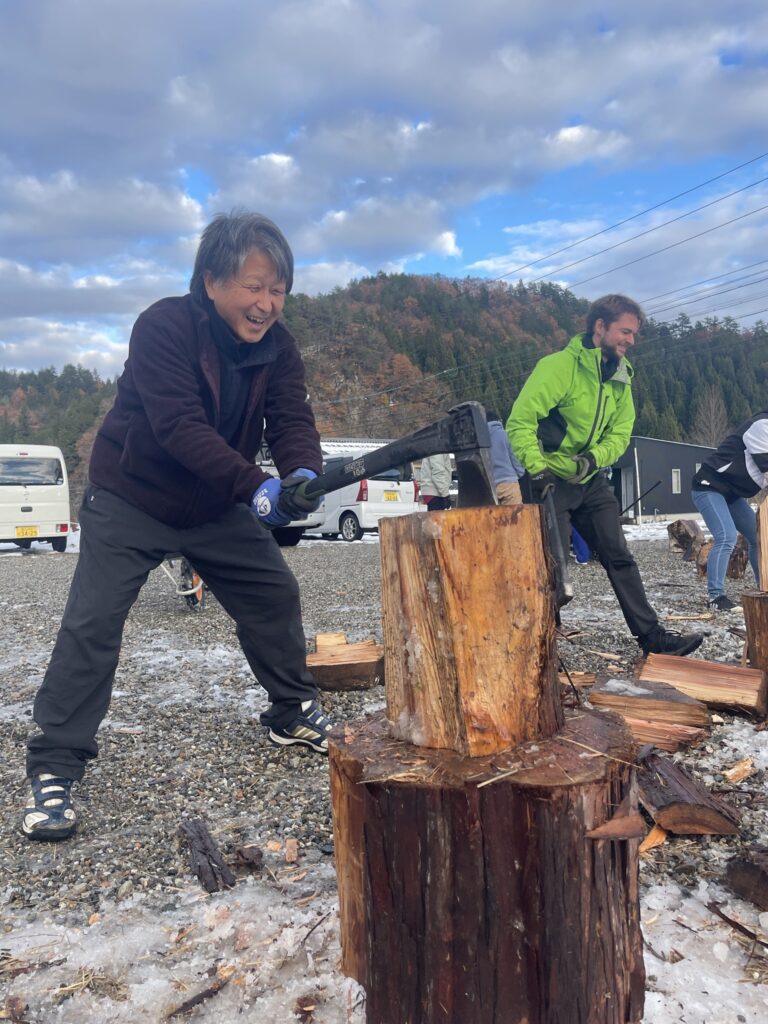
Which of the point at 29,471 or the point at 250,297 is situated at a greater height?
the point at 29,471

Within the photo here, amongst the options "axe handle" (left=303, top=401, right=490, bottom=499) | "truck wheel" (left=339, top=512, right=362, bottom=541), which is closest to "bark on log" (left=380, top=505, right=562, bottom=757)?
"axe handle" (left=303, top=401, right=490, bottom=499)

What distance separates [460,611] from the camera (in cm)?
150

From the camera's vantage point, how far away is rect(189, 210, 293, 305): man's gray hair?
248cm

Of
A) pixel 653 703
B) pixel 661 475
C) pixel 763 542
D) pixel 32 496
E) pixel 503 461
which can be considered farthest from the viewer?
pixel 661 475

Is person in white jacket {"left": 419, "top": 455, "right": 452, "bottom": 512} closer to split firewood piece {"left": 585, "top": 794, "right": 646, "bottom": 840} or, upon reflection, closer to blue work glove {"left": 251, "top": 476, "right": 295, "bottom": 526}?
blue work glove {"left": 251, "top": 476, "right": 295, "bottom": 526}

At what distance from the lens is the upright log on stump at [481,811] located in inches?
52.7

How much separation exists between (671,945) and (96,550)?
205cm

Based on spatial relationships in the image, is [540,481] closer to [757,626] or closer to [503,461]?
[757,626]

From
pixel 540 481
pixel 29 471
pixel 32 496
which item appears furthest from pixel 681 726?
pixel 29 471

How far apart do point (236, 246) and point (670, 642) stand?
10.2 ft

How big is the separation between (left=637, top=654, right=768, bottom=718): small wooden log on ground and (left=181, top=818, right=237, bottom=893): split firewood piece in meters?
2.06

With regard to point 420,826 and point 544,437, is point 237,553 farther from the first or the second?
point 544,437

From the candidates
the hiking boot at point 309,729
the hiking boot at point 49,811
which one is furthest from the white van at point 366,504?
the hiking boot at point 49,811

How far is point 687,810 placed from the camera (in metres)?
2.20
